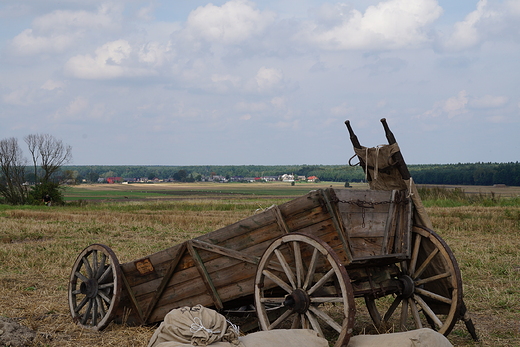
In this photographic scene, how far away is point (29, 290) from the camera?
8.56 metres

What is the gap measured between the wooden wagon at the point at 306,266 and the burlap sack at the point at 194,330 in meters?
0.73

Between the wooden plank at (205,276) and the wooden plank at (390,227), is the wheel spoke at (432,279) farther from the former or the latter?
the wooden plank at (205,276)

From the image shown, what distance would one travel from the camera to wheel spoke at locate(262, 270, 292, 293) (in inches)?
201

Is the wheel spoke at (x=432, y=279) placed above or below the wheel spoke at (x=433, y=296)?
above

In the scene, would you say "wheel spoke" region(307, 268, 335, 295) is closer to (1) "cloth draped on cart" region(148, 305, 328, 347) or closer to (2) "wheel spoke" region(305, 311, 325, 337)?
(2) "wheel spoke" region(305, 311, 325, 337)

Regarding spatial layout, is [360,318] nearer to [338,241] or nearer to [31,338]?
[338,241]

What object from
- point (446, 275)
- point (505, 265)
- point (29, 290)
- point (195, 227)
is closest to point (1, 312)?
point (29, 290)

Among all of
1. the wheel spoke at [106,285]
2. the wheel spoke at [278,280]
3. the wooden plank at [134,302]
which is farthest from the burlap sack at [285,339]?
the wheel spoke at [106,285]

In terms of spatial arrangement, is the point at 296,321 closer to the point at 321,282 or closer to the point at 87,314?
the point at 321,282

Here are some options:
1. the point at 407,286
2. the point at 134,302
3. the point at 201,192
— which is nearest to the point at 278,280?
the point at 407,286

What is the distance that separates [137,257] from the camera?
39.7 feet

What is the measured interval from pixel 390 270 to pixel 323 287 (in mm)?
1117

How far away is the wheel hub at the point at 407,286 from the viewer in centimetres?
592

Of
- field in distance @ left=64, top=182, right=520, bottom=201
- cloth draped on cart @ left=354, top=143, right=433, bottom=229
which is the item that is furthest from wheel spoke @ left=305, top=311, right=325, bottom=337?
field in distance @ left=64, top=182, right=520, bottom=201
